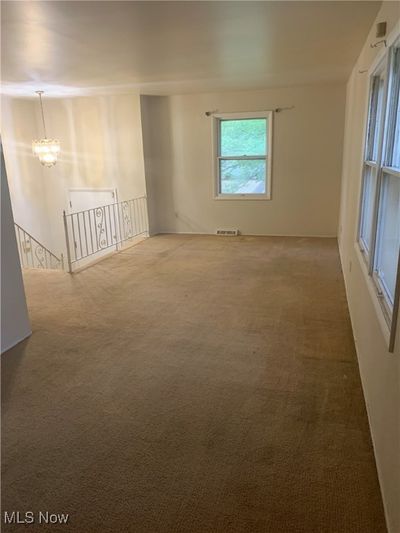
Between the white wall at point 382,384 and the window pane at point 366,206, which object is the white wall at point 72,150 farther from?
the white wall at point 382,384

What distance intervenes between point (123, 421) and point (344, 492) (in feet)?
3.83

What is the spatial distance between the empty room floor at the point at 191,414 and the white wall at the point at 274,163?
8.95 ft

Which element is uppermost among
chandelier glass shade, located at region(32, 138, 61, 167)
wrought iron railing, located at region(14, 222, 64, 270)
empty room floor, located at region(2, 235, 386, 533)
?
chandelier glass shade, located at region(32, 138, 61, 167)

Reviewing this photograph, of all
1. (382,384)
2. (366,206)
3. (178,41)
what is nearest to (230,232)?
(366,206)

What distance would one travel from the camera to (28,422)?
7.30 feet

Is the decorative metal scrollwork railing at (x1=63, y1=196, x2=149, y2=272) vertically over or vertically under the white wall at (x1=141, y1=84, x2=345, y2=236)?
under

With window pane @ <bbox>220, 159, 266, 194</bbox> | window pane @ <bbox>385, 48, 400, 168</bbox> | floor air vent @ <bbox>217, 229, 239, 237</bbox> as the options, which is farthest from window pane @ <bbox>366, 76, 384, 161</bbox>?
floor air vent @ <bbox>217, 229, 239, 237</bbox>

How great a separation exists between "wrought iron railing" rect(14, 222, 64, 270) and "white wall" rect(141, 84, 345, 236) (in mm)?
2163

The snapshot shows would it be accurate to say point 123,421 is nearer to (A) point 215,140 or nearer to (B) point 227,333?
(B) point 227,333

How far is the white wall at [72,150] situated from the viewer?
662cm

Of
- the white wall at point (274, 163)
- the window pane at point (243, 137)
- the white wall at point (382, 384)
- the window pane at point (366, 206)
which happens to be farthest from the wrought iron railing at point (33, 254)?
the white wall at point (382, 384)

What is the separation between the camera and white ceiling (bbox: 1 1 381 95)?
2.48 meters

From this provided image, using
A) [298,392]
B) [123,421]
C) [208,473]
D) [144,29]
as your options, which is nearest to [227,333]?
[298,392]

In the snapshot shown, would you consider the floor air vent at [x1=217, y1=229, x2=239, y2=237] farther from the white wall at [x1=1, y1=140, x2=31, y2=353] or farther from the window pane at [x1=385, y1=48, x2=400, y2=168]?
the window pane at [x1=385, y1=48, x2=400, y2=168]
